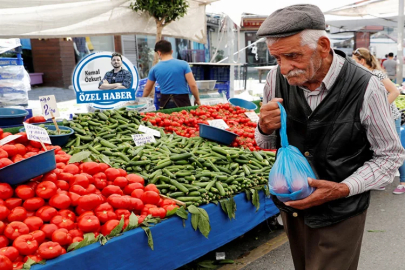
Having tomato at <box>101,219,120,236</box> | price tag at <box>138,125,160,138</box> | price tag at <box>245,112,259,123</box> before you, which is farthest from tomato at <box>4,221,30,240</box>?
price tag at <box>245,112,259,123</box>

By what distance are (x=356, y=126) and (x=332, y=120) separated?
11cm

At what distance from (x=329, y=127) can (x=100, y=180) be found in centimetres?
189

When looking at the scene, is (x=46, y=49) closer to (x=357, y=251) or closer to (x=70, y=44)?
(x=70, y=44)

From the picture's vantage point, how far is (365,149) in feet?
6.10

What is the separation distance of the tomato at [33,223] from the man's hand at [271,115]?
1.59 m

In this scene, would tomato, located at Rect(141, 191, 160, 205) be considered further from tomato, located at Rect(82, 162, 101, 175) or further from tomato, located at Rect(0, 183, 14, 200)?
tomato, located at Rect(0, 183, 14, 200)

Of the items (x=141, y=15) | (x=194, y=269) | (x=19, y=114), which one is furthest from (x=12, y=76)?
(x=194, y=269)

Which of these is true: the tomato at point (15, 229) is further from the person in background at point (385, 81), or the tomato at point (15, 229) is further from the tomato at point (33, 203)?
the person in background at point (385, 81)

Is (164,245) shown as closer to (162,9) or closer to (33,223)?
(33,223)

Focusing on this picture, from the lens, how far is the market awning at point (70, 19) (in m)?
5.66

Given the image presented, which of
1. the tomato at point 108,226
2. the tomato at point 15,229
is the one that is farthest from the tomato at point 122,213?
the tomato at point 15,229

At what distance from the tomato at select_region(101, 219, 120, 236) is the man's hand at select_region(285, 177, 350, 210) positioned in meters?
1.39

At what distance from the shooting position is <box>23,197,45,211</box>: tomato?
2.56 m

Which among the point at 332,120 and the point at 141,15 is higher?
the point at 141,15
